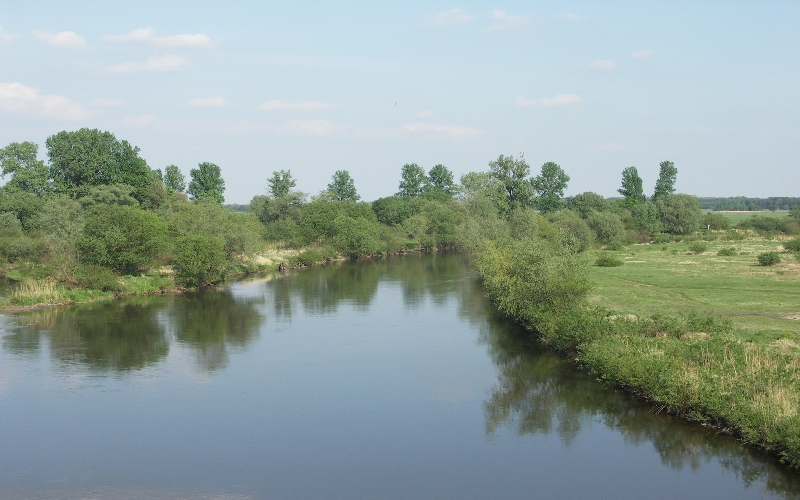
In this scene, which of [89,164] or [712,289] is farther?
[89,164]

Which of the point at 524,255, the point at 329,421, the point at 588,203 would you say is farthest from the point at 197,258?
the point at 588,203

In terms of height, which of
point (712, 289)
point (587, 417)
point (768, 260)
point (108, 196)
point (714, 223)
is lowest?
point (587, 417)

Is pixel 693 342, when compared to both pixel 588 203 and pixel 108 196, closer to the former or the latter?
pixel 108 196

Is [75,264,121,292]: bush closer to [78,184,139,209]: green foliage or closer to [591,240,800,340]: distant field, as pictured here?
[78,184,139,209]: green foliage

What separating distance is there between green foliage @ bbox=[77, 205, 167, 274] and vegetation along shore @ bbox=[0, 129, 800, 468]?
0.40 ft

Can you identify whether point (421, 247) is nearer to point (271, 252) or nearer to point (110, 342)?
point (271, 252)

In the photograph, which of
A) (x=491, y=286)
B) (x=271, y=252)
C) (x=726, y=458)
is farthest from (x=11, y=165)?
(x=726, y=458)

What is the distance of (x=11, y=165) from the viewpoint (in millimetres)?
73312

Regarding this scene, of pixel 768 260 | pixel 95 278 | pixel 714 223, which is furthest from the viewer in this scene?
pixel 714 223

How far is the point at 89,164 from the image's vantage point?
73.1 m

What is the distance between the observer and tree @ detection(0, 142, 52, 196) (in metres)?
72.8

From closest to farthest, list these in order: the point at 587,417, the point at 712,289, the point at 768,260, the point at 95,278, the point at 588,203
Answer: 1. the point at 587,417
2. the point at 712,289
3. the point at 95,278
4. the point at 768,260
5. the point at 588,203

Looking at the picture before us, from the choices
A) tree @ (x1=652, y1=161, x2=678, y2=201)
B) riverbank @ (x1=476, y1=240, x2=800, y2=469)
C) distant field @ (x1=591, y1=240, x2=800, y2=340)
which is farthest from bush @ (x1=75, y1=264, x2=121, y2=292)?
tree @ (x1=652, y1=161, x2=678, y2=201)

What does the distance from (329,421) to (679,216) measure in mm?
91562
